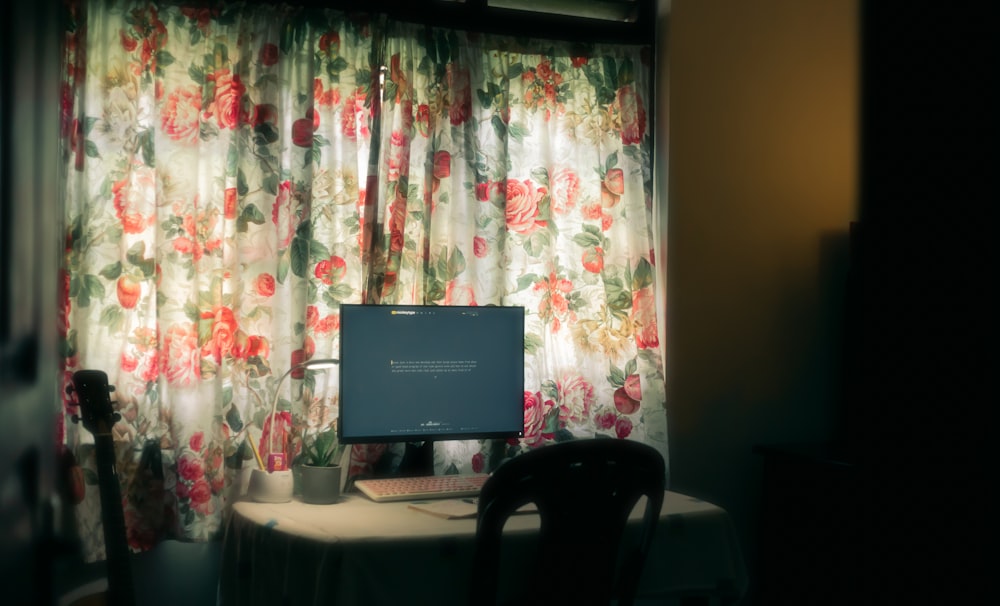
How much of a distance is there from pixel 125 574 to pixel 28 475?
161 centimetres

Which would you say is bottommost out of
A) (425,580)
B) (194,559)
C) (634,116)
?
(194,559)

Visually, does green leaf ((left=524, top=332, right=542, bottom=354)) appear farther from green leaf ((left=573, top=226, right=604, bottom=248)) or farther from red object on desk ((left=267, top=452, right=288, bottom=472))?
red object on desk ((left=267, top=452, right=288, bottom=472))

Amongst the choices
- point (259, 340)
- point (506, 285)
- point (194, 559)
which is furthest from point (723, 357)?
point (194, 559)

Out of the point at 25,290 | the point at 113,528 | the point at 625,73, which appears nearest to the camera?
the point at 25,290

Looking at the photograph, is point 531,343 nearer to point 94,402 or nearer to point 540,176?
point 540,176

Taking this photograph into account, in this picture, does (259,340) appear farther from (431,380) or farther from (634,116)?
(634,116)

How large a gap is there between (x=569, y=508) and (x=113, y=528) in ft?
3.27

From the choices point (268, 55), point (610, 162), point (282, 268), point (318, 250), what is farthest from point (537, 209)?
point (268, 55)

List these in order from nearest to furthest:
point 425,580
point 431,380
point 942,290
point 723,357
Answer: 1. point 942,290
2. point 425,580
3. point 431,380
4. point 723,357

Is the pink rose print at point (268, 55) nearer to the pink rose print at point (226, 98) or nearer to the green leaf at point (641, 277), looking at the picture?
the pink rose print at point (226, 98)

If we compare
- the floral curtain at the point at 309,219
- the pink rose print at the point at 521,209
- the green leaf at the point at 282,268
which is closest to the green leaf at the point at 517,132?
the floral curtain at the point at 309,219

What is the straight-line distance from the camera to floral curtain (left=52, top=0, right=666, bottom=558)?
7.34 feet

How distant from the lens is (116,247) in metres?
2.24

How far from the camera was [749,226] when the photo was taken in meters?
2.87
